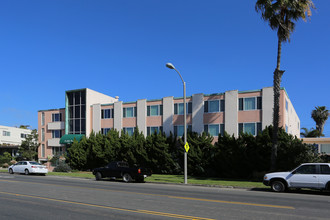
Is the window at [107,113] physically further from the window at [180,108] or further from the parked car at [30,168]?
the parked car at [30,168]

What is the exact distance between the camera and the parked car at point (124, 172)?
2239 cm

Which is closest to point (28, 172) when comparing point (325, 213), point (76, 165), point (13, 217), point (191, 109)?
→ point (76, 165)

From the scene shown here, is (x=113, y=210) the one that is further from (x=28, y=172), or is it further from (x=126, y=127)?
(x=126, y=127)

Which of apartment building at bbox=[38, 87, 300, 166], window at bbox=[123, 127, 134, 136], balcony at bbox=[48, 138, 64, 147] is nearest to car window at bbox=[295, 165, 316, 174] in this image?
apartment building at bbox=[38, 87, 300, 166]

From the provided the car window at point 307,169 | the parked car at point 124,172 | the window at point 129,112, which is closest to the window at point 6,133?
the window at point 129,112

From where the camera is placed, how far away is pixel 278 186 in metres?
16.3

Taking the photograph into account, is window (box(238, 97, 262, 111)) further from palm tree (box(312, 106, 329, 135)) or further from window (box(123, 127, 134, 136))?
palm tree (box(312, 106, 329, 135))

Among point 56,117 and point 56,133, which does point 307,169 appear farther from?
point 56,117

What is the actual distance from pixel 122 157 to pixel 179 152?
22.9ft

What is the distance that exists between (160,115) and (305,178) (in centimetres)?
2267

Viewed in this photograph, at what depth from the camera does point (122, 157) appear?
3506 cm

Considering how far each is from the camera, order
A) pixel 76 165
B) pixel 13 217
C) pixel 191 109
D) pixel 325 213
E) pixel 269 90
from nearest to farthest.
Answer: pixel 13 217, pixel 325 213, pixel 269 90, pixel 191 109, pixel 76 165

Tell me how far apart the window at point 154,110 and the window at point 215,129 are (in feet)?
20.3

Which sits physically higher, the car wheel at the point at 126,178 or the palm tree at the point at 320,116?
the palm tree at the point at 320,116
